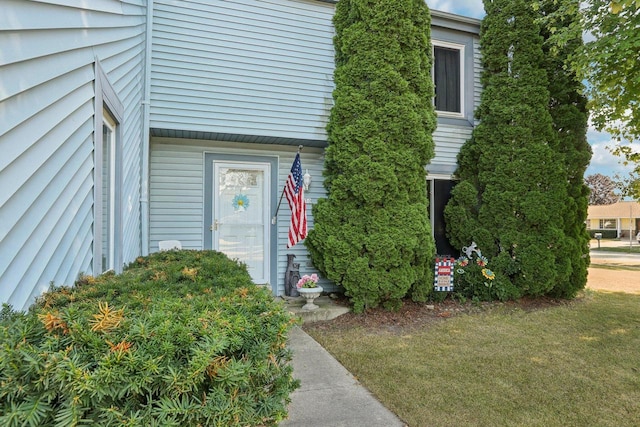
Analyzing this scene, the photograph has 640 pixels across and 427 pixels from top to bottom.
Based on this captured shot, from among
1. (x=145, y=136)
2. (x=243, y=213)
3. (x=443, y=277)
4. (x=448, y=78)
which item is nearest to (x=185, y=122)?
(x=145, y=136)

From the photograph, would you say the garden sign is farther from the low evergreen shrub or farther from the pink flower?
the low evergreen shrub

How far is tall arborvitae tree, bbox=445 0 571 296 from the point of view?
6.19 m

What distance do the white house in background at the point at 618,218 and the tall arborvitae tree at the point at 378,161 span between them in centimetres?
3987

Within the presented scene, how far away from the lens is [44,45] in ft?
5.74

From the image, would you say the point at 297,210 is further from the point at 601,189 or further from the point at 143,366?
the point at 601,189

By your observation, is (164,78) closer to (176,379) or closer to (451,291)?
(176,379)

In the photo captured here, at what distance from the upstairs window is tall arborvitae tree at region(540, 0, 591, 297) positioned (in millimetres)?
1471

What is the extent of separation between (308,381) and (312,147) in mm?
4100

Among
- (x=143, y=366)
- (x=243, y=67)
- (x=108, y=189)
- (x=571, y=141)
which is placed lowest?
(x=143, y=366)

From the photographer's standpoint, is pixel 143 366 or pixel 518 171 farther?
pixel 518 171

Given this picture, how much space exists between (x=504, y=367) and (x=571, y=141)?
4.71 metres

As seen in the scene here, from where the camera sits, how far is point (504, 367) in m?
3.78

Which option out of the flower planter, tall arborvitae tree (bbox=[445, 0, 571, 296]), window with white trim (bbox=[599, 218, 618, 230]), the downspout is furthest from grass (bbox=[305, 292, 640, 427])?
window with white trim (bbox=[599, 218, 618, 230])

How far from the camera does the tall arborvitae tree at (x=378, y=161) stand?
5418 millimetres
